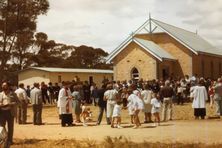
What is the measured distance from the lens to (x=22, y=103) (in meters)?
24.5

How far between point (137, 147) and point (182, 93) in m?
18.8

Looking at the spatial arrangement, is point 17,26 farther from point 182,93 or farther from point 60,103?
point 60,103

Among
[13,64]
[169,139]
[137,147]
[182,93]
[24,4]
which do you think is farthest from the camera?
[13,64]

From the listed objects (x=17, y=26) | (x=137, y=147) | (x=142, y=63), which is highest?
(x=17, y=26)

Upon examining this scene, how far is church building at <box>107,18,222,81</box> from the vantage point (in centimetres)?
4506

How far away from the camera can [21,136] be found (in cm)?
1941

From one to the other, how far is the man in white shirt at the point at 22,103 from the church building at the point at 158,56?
2084 centimetres

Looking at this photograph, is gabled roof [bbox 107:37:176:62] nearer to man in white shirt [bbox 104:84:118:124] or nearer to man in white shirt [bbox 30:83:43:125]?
man in white shirt [bbox 30:83:43:125]

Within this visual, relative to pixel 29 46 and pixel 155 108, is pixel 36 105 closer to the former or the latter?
pixel 155 108

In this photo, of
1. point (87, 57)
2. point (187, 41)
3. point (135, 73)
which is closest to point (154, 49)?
point (135, 73)

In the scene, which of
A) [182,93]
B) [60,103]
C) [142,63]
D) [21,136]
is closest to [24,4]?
[142,63]

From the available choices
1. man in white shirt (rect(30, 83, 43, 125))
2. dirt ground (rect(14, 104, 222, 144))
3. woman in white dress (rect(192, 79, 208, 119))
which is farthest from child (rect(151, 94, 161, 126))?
man in white shirt (rect(30, 83, 43, 125))

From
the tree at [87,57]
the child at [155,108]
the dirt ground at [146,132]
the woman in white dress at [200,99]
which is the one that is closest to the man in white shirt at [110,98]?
the dirt ground at [146,132]

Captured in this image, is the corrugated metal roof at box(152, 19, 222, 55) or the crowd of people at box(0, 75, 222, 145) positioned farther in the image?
the corrugated metal roof at box(152, 19, 222, 55)
